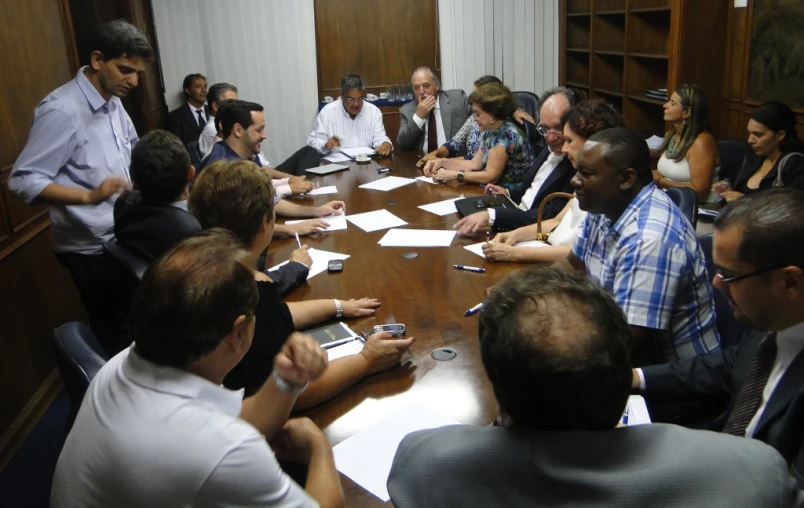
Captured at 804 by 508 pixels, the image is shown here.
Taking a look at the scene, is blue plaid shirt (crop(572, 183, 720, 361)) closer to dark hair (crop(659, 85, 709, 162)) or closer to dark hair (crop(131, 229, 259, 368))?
dark hair (crop(131, 229, 259, 368))

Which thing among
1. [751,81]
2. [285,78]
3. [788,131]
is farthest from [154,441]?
[285,78]

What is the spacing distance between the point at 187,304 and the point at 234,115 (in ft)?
7.74

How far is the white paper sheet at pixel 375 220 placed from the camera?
2852mm

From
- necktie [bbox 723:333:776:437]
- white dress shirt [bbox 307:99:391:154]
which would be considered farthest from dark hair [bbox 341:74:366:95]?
necktie [bbox 723:333:776:437]

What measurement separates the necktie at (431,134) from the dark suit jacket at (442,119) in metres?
0.01

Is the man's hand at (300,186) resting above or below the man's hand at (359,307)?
above

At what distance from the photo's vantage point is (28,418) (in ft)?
8.96

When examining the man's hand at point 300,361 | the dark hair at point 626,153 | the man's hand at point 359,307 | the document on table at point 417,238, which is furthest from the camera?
the document on table at point 417,238

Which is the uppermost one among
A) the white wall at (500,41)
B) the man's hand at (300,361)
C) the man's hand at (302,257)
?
the white wall at (500,41)

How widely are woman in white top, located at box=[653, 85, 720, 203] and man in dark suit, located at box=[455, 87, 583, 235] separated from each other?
91cm

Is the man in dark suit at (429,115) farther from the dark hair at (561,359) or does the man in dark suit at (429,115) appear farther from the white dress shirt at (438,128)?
the dark hair at (561,359)

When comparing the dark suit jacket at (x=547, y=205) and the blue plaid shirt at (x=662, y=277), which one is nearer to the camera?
the blue plaid shirt at (x=662, y=277)

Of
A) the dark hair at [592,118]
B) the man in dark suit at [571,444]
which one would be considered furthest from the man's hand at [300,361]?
the dark hair at [592,118]

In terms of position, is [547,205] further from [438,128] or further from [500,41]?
[500,41]
